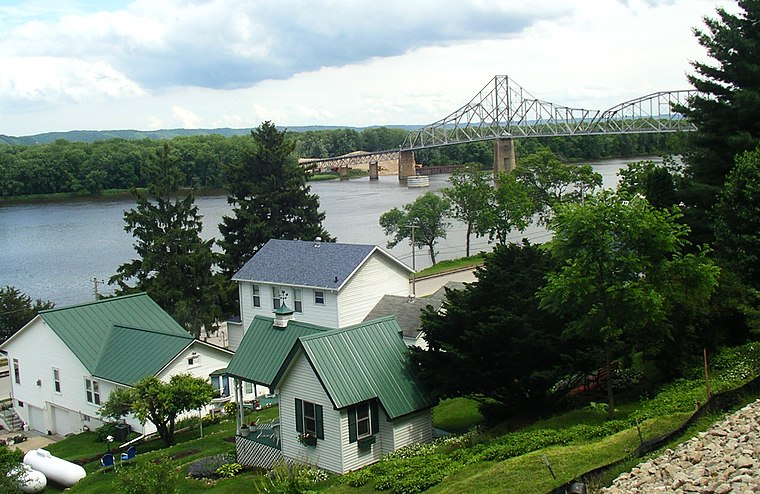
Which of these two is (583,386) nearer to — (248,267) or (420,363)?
(420,363)

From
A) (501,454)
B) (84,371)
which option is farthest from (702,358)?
(84,371)

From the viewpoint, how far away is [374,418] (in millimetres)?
21078

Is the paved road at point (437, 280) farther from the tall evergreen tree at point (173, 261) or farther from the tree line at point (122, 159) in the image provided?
the tree line at point (122, 159)

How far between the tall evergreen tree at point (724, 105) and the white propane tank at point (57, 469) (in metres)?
20.6

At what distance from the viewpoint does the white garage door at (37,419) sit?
34469mm

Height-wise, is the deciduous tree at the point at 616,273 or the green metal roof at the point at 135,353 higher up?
the deciduous tree at the point at 616,273

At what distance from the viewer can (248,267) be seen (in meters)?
39.2

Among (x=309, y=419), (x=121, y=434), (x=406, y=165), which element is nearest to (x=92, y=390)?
(x=121, y=434)

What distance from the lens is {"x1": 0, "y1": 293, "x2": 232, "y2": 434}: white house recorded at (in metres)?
30.5

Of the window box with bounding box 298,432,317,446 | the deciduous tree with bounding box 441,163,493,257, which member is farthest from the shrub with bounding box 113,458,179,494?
the deciduous tree with bounding box 441,163,493,257

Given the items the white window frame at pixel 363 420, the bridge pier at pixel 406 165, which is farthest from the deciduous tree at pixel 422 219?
the bridge pier at pixel 406 165

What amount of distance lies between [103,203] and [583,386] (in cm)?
10594

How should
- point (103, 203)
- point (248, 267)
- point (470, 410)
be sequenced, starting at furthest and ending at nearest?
point (103, 203) → point (248, 267) → point (470, 410)

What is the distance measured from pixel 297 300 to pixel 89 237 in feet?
175
